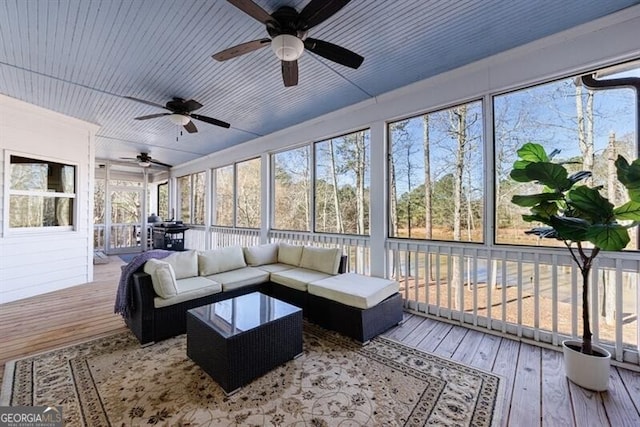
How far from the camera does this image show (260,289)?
11.8 feet

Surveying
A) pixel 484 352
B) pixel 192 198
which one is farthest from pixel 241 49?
pixel 192 198

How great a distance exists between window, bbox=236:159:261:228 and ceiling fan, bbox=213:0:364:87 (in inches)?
158

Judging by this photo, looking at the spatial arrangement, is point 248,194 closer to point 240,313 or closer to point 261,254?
point 261,254

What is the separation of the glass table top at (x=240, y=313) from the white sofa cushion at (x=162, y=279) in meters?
0.48

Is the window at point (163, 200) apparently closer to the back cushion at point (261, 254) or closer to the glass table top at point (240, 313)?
the back cushion at point (261, 254)

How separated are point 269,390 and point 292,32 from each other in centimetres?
275

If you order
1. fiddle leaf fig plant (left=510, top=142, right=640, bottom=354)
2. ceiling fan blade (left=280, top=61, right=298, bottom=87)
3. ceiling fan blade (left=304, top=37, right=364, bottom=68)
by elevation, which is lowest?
fiddle leaf fig plant (left=510, top=142, right=640, bottom=354)

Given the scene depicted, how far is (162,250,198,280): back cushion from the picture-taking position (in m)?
3.29

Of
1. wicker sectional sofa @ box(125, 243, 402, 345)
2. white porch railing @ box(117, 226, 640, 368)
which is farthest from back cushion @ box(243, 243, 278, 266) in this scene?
white porch railing @ box(117, 226, 640, 368)

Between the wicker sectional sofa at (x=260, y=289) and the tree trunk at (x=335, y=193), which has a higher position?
the tree trunk at (x=335, y=193)

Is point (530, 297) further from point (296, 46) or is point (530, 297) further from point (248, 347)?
point (296, 46)

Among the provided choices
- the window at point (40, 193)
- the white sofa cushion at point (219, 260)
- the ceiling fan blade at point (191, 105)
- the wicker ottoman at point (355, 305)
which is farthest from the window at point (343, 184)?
the window at point (40, 193)

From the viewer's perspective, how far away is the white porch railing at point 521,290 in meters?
2.38

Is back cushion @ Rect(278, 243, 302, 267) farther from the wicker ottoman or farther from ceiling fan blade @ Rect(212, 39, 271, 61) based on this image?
ceiling fan blade @ Rect(212, 39, 271, 61)
